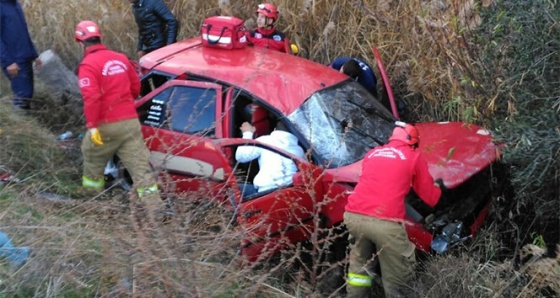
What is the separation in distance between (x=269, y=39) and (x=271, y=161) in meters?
2.86

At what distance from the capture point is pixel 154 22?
934cm

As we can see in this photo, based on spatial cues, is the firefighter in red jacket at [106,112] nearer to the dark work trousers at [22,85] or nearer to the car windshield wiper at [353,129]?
the car windshield wiper at [353,129]

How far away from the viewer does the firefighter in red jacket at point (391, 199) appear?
5.45m

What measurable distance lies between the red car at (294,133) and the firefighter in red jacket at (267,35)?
49.5 inches

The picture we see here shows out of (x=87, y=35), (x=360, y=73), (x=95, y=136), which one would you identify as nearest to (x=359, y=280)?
(x=95, y=136)

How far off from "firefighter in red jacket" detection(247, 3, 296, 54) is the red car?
1.26 meters

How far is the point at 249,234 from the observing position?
512 cm

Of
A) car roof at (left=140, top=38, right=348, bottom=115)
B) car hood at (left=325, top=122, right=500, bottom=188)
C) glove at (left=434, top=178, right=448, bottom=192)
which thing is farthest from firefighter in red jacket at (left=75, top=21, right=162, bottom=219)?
glove at (left=434, top=178, right=448, bottom=192)

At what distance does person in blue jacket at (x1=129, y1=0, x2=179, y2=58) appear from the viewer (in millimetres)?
9266

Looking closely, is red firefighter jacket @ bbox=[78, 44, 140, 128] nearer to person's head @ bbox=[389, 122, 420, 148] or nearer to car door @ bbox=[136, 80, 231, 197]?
car door @ bbox=[136, 80, 231, 197]

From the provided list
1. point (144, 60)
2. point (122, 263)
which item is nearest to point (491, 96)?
point (144, 60)

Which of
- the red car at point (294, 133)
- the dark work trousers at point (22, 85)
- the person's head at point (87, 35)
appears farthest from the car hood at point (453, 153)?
the dark work trousers at point (22, 85)

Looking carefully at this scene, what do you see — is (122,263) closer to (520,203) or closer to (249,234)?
(249,234)

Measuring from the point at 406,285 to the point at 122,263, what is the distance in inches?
91.4
